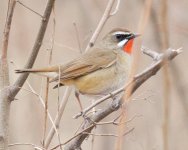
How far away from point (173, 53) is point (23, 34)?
11.8ft

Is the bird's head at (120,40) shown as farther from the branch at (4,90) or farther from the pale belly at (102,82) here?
the branch at (4,90)

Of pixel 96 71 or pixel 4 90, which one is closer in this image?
pixel 4 90

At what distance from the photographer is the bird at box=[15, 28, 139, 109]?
4102mm

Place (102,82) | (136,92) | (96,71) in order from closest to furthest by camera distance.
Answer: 1. (102,82)
2. (96,71)
3. (136,92)

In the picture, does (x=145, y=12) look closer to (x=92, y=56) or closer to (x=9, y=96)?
(x=9, y=96)

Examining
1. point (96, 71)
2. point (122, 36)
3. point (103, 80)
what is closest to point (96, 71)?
point (96, 71)

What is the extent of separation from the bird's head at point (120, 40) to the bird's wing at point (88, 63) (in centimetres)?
12

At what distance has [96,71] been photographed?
4.29 m

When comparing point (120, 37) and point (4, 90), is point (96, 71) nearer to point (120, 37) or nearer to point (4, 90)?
point (120, 37)

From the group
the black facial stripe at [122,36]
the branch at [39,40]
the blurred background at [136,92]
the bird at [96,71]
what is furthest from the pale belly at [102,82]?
the branch at [39,40]

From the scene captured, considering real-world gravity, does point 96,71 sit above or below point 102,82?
above

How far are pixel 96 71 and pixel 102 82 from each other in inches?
6.6

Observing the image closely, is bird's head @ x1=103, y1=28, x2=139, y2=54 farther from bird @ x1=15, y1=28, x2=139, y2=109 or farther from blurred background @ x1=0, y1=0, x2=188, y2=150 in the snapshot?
blurred background @ x1=0, y1=0, x2=188, y2=150

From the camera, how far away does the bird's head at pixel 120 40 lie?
446 centimetres
